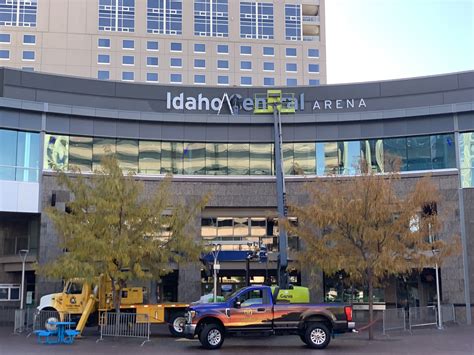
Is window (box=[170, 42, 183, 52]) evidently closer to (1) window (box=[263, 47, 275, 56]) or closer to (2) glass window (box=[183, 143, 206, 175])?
(1) window (box=[263, 47, 275, 56])

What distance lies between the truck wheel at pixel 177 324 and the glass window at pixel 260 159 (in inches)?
449

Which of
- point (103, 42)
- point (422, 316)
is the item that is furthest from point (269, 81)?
point (422, 316)

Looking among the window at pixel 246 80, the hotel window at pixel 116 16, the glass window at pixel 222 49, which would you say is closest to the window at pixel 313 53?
the window at pixel 246 80

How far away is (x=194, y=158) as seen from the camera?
1331 inches

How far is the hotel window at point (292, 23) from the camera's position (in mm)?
88438

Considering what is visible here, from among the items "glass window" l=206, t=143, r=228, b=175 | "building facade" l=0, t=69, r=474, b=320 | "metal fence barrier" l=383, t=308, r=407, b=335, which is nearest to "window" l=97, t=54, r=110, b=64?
"building facade" l=0, t=69, r=474, b=320

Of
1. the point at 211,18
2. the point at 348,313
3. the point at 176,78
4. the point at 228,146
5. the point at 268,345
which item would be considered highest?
the point at 211,18

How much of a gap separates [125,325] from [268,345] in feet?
18.5

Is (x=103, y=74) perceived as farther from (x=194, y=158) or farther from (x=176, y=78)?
(x=194, y=158)

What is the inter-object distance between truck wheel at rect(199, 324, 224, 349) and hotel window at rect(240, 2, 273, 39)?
7131 centimetres

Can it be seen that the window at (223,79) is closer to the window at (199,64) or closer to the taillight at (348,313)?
the window at (199,64)

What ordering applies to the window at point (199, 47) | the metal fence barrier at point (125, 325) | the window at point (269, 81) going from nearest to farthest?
1. the metal fence barrier at point (125, 325)
2. the window at point (269, 81)
3. the window at point (199, 47)

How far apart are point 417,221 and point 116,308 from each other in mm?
11735

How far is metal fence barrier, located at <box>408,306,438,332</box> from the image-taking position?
26406 millimetres
